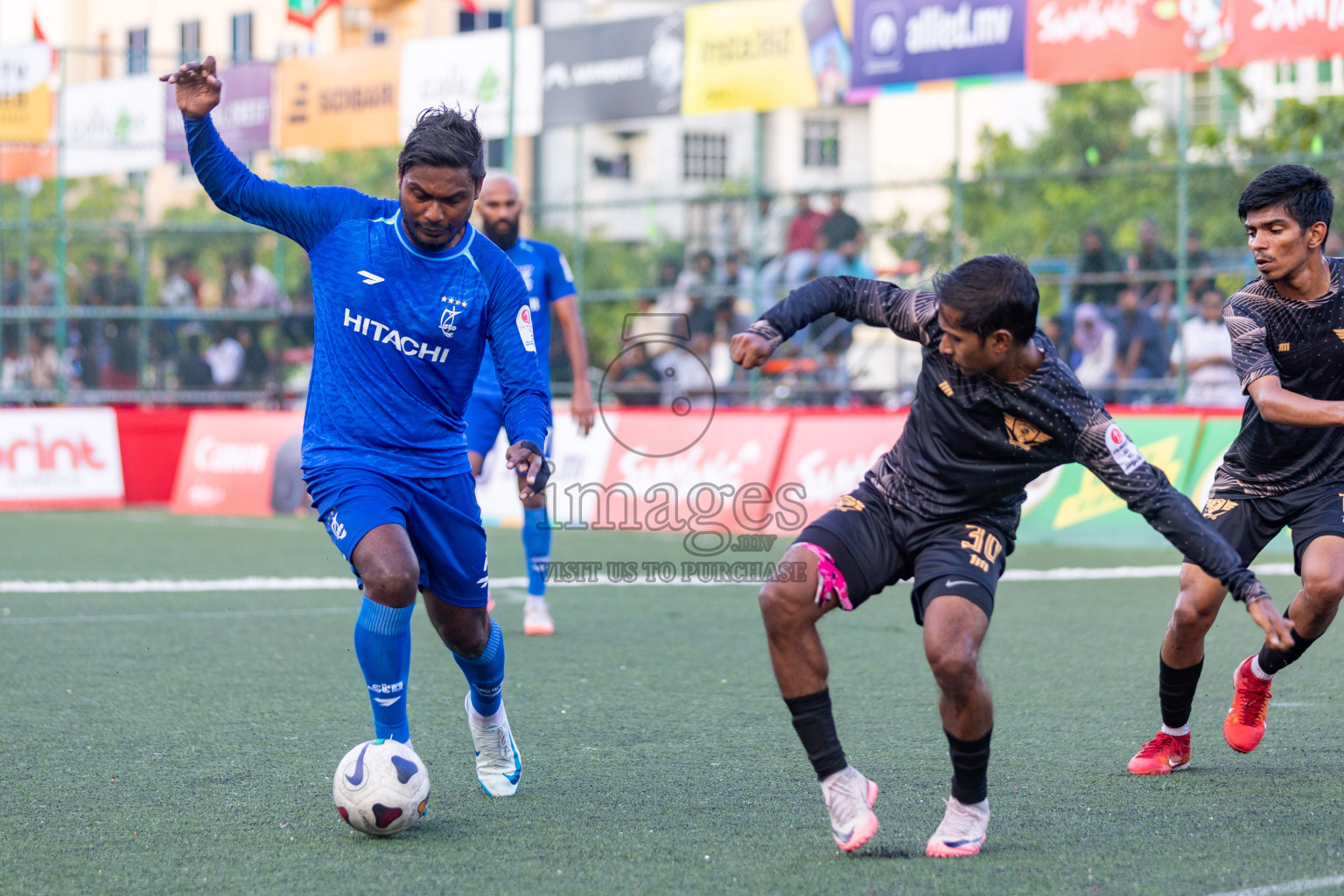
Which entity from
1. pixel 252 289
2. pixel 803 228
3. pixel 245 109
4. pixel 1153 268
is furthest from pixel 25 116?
pixel 1153 268

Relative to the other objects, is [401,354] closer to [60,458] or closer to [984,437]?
[984,437]

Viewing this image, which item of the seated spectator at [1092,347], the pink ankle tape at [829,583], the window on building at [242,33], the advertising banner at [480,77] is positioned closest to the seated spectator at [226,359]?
the advertising banner at [480,77]

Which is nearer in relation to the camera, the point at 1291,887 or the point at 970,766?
the point at 1291,887

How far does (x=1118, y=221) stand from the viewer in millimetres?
23844

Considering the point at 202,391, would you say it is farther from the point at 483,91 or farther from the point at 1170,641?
the point at 1170,641

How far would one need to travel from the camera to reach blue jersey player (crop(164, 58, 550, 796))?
4.64 meters

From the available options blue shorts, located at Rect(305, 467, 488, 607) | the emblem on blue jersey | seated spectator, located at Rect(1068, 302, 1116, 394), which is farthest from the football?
seated spectator, located at Rect(1068, 302, 1116, 394)

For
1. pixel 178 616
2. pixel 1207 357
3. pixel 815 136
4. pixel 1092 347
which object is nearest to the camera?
pixel 178 616

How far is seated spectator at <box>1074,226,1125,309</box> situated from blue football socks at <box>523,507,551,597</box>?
7.87m

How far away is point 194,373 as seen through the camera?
18.4m

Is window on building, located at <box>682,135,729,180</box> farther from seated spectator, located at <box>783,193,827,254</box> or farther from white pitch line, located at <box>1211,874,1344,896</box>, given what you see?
white pitch line, located at <box>1211,874,1344,896</box>

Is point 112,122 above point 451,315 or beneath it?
above

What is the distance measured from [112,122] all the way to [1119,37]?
504 inches

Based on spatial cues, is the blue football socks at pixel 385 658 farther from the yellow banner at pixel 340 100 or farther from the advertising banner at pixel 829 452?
the yellow banner at pixel 340 100
